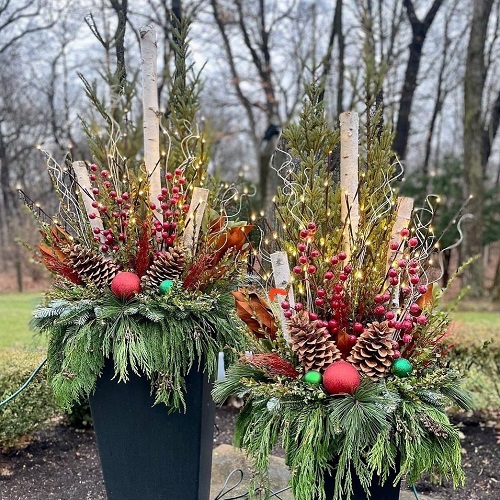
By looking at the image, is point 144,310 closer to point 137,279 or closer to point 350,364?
point 137,279

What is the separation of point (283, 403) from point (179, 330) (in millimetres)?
640

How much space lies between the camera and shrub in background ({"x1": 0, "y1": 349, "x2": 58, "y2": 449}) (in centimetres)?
298

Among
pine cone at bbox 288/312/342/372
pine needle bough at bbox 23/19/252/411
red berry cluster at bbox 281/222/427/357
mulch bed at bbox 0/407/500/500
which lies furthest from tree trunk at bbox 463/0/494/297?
pine cone at bbox 288/312/342/372

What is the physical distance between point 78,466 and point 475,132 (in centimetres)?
876

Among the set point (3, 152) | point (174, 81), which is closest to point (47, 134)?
point (3, 152)

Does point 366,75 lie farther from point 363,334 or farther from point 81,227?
point 81,227

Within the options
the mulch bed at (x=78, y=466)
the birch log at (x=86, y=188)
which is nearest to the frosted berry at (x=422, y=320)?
the birch log at (x=86, y=188)

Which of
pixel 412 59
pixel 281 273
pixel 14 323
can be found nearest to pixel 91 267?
pixel 281 273

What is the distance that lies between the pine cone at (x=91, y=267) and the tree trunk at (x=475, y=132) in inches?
327

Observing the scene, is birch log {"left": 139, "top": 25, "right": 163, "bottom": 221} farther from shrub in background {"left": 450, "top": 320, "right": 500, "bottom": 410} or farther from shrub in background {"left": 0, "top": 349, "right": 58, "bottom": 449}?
shrub in background {"left": 450, "top": 320, "right": 500, "bottom": 410}

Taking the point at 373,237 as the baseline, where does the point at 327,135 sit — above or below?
above

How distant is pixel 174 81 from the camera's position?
260cm

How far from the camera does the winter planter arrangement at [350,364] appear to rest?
1.52 m

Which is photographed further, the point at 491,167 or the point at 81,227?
the point at 491,167
